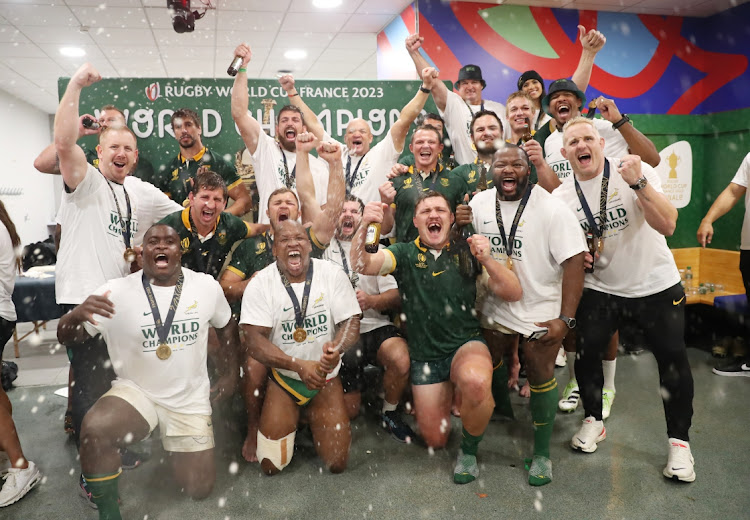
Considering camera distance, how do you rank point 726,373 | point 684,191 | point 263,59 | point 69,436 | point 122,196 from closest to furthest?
point 122,196
point 69,436
point 726,373
point 684,191
point 263,59

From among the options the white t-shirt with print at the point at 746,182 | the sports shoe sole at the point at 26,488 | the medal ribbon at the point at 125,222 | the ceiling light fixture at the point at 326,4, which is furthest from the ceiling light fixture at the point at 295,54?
the sports shoe sole at the point at 26,488

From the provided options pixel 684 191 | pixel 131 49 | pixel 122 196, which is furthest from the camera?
A: pixel 131 49

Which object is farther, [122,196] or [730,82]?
[730,82]

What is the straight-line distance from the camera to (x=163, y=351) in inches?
109

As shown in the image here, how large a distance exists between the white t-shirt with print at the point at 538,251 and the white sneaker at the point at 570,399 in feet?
3.78

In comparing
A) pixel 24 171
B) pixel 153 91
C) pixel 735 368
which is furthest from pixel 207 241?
pixel 24 171

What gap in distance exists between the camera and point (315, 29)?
7.61 meters

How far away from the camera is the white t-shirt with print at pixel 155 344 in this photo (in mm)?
2777

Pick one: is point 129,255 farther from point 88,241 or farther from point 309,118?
point 309,118

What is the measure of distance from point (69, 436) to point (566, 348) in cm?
340

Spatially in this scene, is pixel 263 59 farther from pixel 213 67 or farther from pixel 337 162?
pixel 337 162

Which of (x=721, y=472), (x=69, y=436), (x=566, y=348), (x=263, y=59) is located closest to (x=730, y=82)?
(x=566, y=348)

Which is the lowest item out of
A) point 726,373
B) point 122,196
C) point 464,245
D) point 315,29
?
point 726,373

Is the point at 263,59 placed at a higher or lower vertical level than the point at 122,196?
higher
